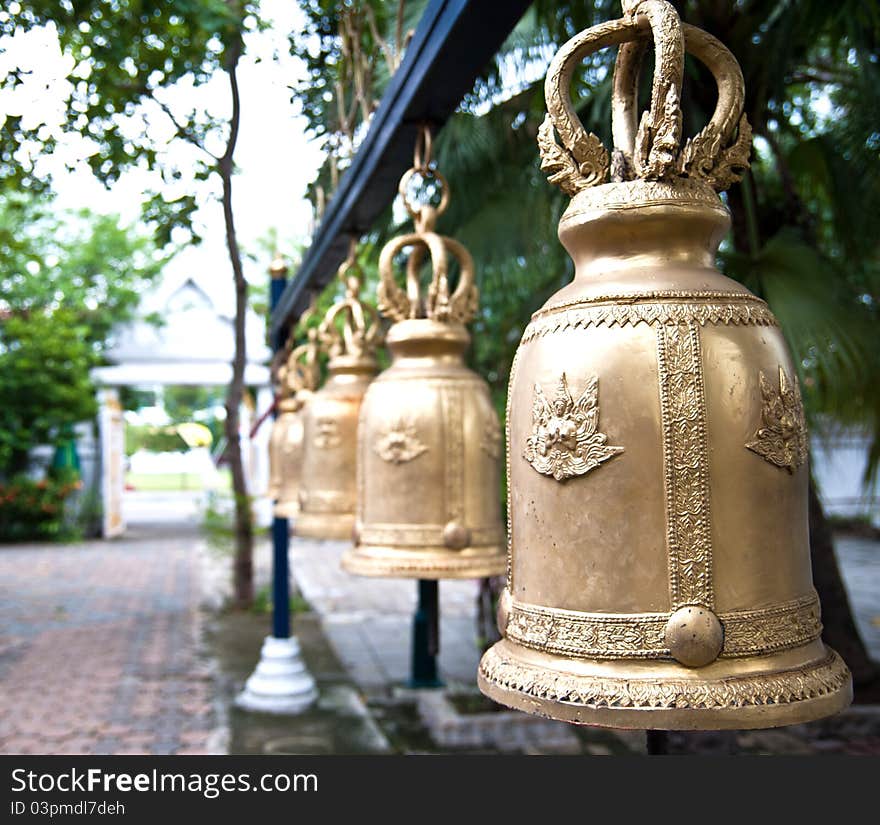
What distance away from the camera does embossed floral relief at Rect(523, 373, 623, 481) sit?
1.18m

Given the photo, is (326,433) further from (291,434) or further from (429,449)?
(291,434)

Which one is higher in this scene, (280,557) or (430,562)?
(430,562)

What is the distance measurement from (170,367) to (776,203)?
13.3 metres

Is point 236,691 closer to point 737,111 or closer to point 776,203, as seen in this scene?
point 776,203

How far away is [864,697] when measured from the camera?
5.54 meters

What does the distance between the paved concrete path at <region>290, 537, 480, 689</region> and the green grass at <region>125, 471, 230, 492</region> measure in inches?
944

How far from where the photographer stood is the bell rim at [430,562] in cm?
212

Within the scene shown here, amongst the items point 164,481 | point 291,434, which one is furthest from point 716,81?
point 164,481

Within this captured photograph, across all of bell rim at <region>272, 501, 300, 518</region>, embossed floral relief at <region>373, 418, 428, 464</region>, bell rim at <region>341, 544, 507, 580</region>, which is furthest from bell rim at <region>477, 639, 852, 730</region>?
bell rim at <region>272, 501, 300, 518</region>

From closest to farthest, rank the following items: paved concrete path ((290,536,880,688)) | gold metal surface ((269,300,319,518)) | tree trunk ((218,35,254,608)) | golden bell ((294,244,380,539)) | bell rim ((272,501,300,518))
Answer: golden bell ((294,244,380,539)) < bell rim ((272,501,300,518)) < gold metal surface ((269,300,319,518)) < paved concrete path ((290,536,880,688)) < tree trunk ((218,35,254,608))

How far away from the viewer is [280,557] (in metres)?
5.82

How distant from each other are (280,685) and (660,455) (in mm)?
4965

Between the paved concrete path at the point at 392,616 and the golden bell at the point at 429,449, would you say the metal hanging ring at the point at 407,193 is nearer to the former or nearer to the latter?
the golden bell at the point at 429,449

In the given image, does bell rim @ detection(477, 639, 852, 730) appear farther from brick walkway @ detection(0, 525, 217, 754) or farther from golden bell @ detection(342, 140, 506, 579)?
brick walkway @ detection(0, 525, 217, 754)
